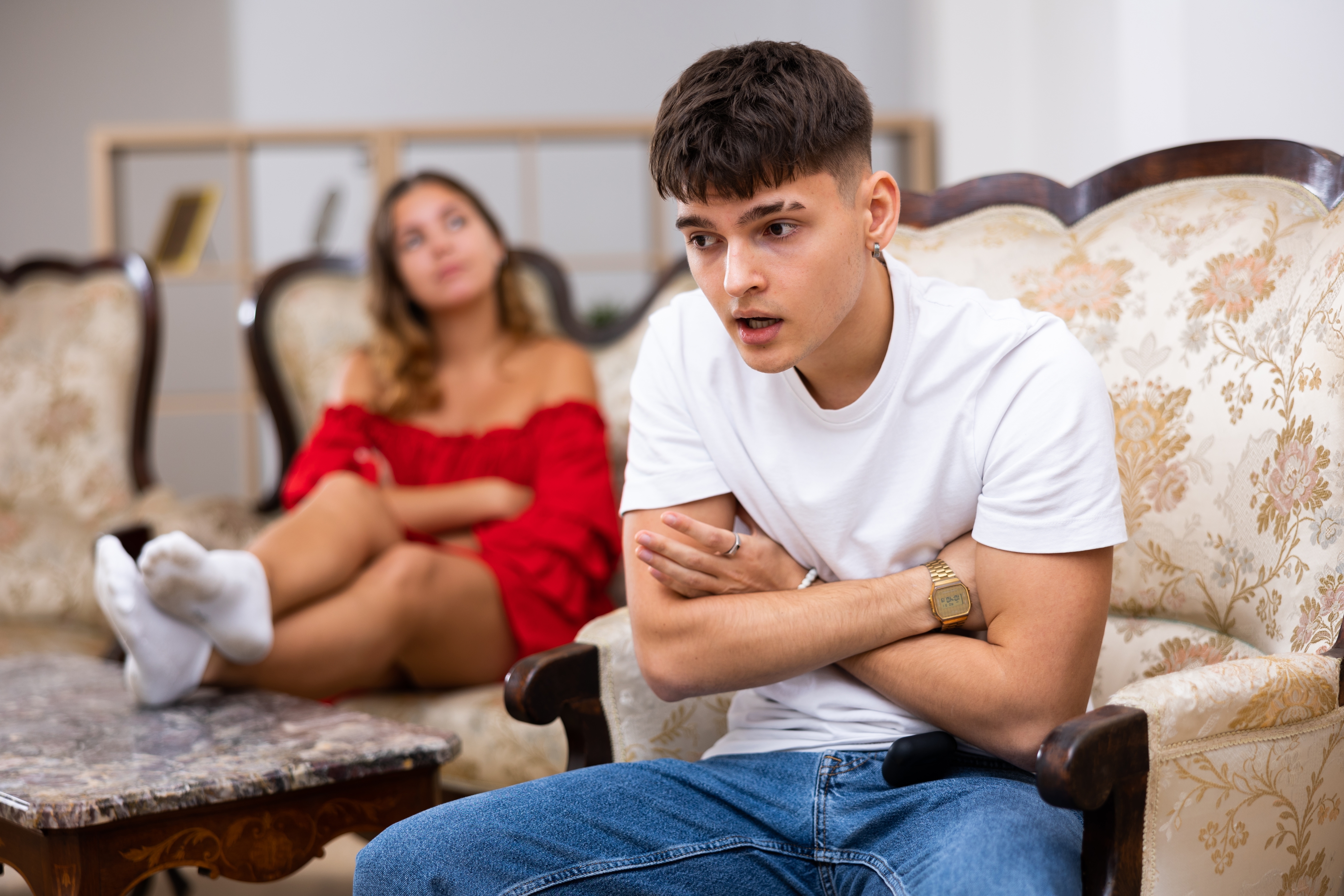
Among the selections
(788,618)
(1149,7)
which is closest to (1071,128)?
(1149,7)

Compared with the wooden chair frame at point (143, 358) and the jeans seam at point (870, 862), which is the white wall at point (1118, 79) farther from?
the wooden chair frame at point (143, 358)

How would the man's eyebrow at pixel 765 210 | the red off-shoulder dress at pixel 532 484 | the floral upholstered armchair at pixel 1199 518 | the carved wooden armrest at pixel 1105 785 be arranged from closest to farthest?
the carved wooden armrest at pixel 1105 785 < the floral upholstered armchair at pixel 1199 518 < the man's eyebrow at pixel 765 210 < the red off-shoulder dress at pixel 532 484

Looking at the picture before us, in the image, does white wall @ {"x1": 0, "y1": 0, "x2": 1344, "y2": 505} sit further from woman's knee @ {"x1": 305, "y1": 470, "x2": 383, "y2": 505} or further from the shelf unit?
woman's knee @ {"x1": 305, "y1": 470, "x2": 383, "y2": 505}

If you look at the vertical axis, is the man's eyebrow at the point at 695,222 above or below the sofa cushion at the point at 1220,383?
above

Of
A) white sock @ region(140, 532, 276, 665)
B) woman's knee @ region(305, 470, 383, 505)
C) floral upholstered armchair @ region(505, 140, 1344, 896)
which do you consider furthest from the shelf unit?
white sock @ region(140, 532, 276, 665)

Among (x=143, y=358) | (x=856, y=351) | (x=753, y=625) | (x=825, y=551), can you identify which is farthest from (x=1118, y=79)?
(x=143, y=358)

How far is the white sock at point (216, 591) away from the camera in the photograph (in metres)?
1.41

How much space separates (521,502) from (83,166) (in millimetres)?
3146

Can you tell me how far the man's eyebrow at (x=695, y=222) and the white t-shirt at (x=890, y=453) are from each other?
17 centimetres

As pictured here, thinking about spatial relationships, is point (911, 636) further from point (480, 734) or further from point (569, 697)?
point (480, 734)

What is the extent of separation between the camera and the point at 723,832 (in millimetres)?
1073

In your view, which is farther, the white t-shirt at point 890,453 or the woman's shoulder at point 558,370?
the woman's shoulder at point 558,370

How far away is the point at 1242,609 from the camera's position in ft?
4.05

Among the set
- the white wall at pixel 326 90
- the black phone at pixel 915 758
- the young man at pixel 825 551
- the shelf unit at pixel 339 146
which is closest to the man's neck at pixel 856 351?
the young man at pixel 825 551
